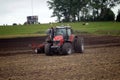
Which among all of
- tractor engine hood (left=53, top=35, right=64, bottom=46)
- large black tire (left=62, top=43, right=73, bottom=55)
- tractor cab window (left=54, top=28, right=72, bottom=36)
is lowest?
large black tire (left=62, top=43, right=73, bottom=55)

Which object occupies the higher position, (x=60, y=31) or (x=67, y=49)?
(x=60, y=31)

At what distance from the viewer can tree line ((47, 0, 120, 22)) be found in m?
97.5

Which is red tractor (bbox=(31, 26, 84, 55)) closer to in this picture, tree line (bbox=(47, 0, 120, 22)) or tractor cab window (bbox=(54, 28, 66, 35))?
tractor cab window (bbox=(54, 28, 66, 35))

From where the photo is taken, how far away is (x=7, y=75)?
59.5 ft

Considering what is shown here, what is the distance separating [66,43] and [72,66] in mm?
6440

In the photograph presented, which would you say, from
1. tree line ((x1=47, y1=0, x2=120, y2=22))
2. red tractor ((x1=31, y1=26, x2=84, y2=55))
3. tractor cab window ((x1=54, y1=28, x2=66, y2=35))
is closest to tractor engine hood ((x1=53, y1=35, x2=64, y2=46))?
red tractor ((x1=31, y1=26, x2=84, y2=55))

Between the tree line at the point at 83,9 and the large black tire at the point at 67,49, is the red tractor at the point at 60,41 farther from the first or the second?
the tree line at the point at 83,9

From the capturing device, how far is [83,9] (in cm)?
10200

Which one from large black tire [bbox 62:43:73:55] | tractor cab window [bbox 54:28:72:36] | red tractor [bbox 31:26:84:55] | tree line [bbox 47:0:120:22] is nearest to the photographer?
large black tire [bbox 62:43:73:55]

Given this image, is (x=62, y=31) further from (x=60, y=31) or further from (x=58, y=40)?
(x=58, y=40)

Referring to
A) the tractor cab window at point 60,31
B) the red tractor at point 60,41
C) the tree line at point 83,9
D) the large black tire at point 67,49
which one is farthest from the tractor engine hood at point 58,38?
the tree line at point 83,9

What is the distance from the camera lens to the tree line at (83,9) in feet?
320

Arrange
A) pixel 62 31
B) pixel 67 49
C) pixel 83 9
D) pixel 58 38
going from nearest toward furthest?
pixel 67 49 → pixel 58 38 → pixel 62 31 → pixel 83 9

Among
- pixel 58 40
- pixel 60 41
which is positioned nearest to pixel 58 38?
pixel 58 40
